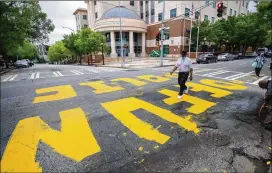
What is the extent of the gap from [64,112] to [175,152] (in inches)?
143

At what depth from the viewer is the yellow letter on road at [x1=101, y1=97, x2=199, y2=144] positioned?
384 centimetres

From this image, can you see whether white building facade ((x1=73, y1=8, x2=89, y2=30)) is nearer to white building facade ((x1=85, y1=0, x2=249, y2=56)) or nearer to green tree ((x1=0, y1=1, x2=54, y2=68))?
white building facade ((x1=85, y1=0, x2=249, y2=56))

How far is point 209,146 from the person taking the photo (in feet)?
11.1

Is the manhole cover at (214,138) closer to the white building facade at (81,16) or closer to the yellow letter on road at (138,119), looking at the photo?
the yellow letter on road at (138,119)

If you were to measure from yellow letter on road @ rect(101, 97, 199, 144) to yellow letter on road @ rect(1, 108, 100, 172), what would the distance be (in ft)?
3.26

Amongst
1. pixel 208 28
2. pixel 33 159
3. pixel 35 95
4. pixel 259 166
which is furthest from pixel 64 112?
pixel 208 28

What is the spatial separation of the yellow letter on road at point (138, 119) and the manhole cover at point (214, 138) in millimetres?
224

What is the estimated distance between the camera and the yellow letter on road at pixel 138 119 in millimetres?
3838

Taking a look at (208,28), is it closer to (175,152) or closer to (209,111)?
(209,111)

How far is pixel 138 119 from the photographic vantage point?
4.64 metres

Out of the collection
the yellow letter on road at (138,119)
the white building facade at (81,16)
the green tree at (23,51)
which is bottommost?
the yellow letter on road at (138,119)

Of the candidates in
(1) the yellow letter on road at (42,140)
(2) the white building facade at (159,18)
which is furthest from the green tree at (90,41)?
(1) the yellow letter on road at (42,140)

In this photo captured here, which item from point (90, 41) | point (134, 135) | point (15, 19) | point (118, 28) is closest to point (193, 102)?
point (134, 135)

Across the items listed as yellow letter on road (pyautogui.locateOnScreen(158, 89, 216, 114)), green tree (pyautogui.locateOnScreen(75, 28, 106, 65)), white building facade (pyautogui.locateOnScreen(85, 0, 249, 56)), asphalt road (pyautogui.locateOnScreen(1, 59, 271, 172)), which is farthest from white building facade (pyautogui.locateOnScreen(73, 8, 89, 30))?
yellow letter on road (pyautogui.locateOnScreen(158, 89, 216, 114))
